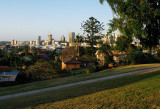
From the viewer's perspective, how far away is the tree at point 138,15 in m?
9.94

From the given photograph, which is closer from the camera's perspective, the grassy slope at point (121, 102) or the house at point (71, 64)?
the grassy slope at point (121, 102)

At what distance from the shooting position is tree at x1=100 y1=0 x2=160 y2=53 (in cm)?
994

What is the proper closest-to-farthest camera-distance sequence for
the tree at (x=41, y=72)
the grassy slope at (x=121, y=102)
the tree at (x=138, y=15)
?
the grassy slope at (x=121, y=102) → the tree at (x=138, y=15) → the tree at (x=41, y=72)

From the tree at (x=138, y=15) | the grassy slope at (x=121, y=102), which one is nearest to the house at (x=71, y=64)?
the tree at (x=138, y=15)

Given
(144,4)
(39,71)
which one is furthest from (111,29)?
(39,71)

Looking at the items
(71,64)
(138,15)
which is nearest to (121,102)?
(138,15)

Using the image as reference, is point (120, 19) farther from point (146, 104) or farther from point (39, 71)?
point (39, 71)

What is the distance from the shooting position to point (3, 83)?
2128 cm

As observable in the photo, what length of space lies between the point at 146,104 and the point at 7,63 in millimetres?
40133

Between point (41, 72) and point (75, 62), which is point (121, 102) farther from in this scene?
point (75, 62)

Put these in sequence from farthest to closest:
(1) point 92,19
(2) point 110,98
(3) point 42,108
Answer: (1) point 92,19 < (2) point 110,98 < (3) point 42,108

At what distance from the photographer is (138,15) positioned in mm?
10156

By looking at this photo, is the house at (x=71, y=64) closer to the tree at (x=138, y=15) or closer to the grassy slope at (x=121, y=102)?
the tree at (x=138, y=15)

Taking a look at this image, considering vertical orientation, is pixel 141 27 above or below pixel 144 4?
below
